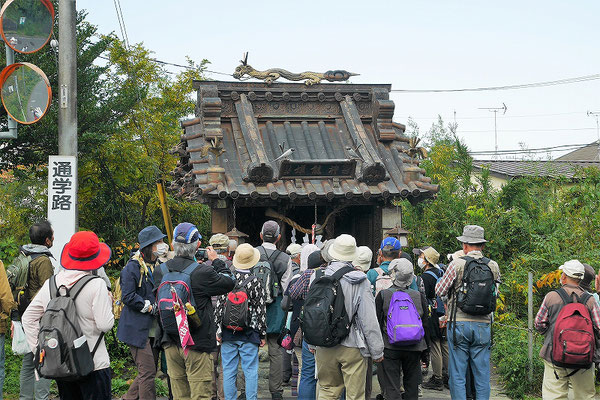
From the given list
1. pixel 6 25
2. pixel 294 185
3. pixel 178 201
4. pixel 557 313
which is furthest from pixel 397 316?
pixel 178 201

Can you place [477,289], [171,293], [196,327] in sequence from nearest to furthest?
[171,293]
[196,327]
[477,289]

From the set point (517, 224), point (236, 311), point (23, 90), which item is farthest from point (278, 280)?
point (517, 224)

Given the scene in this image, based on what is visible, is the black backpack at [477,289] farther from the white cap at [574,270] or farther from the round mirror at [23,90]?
the round mirror at [23,90]

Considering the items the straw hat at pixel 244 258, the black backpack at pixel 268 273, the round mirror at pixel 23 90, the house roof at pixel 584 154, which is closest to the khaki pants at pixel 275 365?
the black backpack at pixel 268 273

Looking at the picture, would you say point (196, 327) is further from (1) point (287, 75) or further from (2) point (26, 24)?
(1) point (287, 75)

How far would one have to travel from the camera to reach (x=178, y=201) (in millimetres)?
17672

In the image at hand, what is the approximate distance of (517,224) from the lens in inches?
512

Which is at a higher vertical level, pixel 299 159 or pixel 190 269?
pixel 299 159

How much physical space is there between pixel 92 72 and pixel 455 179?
28.7 feet

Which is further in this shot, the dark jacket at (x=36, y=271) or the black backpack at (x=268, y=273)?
the black backpack at (x=268, y=273)

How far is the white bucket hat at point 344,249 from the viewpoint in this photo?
6.25 meters

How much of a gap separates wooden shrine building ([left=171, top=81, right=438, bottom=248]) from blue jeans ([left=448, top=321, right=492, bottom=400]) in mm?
4073

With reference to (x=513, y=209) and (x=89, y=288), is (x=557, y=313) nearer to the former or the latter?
(x=89, y=288)

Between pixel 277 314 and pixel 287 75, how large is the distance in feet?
19.3
